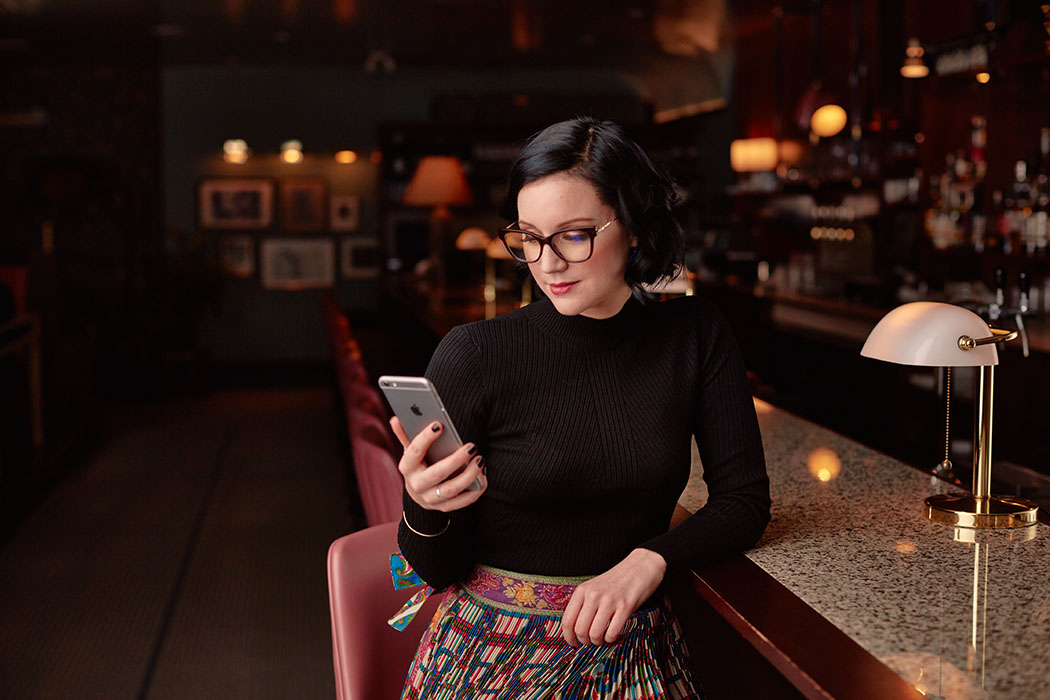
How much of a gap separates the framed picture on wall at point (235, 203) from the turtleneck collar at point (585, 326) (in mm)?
10831

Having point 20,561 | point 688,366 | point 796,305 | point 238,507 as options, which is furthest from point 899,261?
point 688,366

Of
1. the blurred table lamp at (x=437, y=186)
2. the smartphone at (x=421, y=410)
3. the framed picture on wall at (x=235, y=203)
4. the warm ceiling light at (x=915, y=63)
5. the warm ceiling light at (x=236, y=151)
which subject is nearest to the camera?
the smartphone at (x=421, y=410)

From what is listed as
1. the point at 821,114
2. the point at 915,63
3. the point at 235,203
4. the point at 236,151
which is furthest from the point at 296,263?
the point at 915,63

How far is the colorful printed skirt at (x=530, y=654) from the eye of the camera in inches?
62.4

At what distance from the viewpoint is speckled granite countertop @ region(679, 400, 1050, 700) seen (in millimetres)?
1253

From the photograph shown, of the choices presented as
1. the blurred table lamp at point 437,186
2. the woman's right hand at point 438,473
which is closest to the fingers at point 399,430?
the woman's right hand at point 438,473

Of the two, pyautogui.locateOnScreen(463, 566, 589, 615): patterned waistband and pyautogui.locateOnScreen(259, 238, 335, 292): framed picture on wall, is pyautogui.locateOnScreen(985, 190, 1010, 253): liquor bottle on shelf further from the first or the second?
pyautogui.locateOnScreen(259, 238, 335, 292): framed picture on wall

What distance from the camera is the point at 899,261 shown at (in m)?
7.67

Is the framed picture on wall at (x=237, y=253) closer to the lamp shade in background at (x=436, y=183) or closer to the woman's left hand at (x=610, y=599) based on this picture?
the lamp shade in background at (x=436, y=183)

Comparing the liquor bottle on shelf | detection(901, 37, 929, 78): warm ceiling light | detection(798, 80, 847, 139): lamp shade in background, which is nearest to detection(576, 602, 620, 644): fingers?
the liquor bottle on shelf

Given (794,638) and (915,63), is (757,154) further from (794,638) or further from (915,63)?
(794,638)

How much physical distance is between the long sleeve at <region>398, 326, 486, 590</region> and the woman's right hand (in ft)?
0.36

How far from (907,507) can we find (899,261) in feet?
20.0

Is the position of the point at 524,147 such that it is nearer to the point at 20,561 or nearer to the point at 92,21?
the point at 20,561
